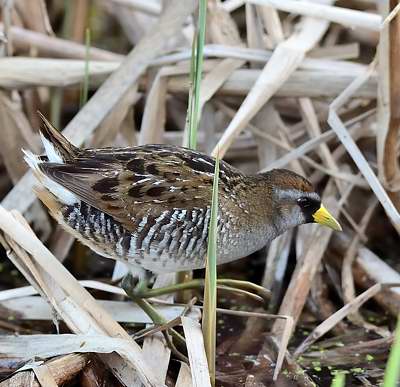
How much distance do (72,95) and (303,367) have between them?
1.98m

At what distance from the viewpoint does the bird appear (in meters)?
3.04

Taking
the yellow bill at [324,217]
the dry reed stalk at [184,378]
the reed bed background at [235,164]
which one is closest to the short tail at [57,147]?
the reed bed background at [235,164]

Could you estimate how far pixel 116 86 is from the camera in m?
3.80

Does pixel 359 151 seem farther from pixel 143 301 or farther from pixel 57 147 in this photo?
pixel 57 147

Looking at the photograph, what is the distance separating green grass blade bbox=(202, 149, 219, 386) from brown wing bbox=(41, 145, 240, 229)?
37 cm

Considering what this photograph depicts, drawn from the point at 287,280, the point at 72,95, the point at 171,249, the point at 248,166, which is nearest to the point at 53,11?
the point at 72,95

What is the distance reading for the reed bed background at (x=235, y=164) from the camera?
297cm

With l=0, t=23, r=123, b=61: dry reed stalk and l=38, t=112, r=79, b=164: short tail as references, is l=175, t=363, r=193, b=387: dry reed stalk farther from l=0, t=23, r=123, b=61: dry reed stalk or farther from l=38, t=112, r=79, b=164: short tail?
l=0, t=23, r=123, b=61: dry reed stalk

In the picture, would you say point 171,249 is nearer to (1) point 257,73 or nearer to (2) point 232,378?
(2) point 232,378

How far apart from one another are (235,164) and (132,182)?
51.8 inches

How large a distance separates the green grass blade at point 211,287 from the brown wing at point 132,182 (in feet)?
1.20

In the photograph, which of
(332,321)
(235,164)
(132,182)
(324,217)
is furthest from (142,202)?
(235,164)

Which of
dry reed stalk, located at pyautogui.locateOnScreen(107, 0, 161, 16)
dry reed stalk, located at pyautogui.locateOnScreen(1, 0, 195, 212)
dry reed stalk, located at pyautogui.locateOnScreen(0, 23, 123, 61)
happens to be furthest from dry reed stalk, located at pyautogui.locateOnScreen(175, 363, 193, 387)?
dry reed stalk, located at pyautogui.locateOnScreen(107, 0, 161, 16)

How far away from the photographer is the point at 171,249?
3037 millimetres
